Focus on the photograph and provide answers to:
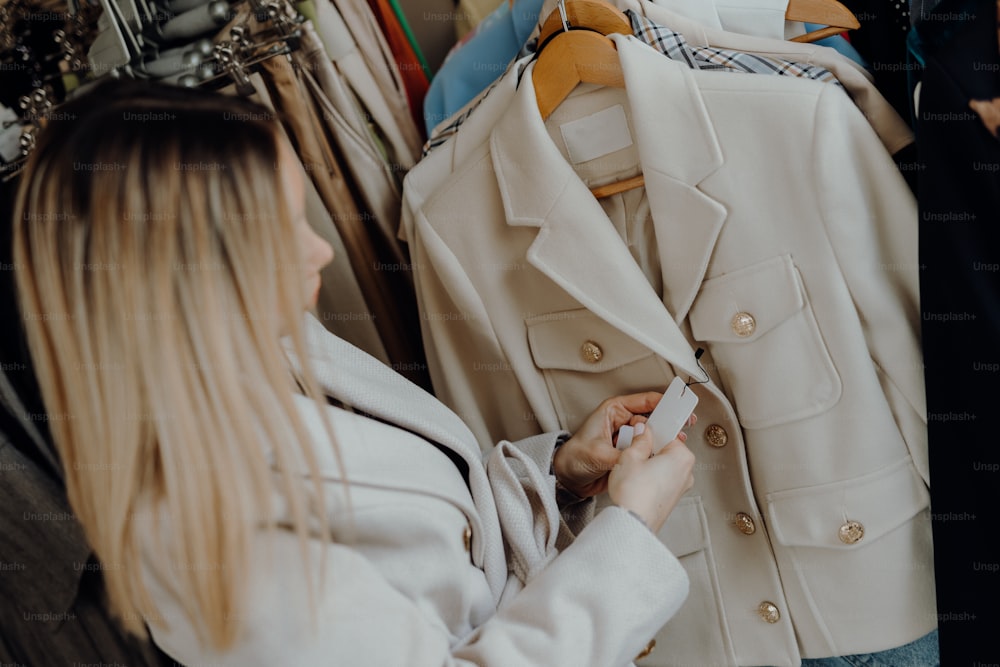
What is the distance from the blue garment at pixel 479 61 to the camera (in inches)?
50.5

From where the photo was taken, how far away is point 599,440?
103cm

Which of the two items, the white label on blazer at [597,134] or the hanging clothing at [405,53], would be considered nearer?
the white label on blazer at [597,134]

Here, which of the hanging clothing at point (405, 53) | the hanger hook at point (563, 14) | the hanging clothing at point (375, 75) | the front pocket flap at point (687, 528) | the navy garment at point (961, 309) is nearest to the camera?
the navy garment at point (961, 309)

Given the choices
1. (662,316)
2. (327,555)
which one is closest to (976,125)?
(662,316)

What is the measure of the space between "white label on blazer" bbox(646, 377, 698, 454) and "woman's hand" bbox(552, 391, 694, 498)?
63mm

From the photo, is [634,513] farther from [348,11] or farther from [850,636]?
[348,11]

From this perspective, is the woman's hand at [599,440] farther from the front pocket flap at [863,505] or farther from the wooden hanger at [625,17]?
the wooden hanger at [625,17]

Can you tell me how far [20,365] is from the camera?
1.02 meters

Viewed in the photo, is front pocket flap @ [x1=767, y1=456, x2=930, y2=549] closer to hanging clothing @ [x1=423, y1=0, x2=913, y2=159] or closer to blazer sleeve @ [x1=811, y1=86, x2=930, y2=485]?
blazer sleeve @ [x1=811, y1=86, x2=930, y2=485]

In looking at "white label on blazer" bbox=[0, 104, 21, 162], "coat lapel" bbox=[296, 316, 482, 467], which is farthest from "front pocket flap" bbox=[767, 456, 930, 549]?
"white label on blazer" bbox=[0, 104, 21, 162]

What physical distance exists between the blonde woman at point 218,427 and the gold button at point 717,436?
0.31 metres

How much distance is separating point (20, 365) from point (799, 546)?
1105mm

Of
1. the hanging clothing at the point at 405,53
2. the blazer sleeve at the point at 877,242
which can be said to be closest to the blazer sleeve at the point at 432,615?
the blazer sleeve at the point at 877,242

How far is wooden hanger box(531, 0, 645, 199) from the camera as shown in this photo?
0.98 m
